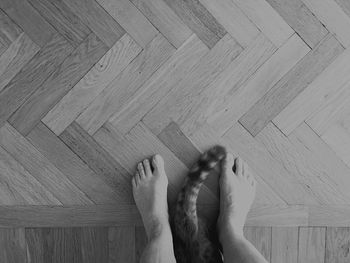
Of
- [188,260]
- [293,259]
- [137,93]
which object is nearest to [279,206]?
[293,259]

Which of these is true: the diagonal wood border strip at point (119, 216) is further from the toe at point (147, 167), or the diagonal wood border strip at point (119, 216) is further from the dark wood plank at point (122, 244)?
the toe at point (147, 167)

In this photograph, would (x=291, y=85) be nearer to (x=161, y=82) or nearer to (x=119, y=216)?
(x=161, y=82)

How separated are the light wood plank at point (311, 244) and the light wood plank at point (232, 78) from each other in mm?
538

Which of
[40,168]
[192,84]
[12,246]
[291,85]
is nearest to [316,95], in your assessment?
[291,85]

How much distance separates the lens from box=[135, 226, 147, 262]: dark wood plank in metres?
1.32

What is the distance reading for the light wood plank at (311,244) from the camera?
1.33m

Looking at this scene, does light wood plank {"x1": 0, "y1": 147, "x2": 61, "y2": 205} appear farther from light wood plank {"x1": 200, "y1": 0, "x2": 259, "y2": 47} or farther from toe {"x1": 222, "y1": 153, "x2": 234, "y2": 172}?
light wood plank {"x1": 200, "y1": 0, "x2": 259, "y2": 47}

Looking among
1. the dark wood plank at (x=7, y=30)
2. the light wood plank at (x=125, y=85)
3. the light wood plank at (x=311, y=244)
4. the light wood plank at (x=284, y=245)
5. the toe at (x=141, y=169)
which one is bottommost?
the light wood plank at (x=311, y=244)

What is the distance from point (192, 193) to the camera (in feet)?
4.12

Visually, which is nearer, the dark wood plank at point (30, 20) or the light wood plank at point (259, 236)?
the dark wood plank at point (30, 20)

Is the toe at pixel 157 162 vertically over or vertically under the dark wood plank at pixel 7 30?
under

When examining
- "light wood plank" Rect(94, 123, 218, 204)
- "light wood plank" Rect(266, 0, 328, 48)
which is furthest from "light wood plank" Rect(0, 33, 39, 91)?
"light wood plank" Rect(266, 0, 328, 48)

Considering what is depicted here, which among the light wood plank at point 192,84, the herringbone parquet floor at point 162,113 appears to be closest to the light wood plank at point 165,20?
the herringbone parquet floor at point 162,113

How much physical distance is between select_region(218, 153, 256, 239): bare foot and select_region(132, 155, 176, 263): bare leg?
0.19 metres
